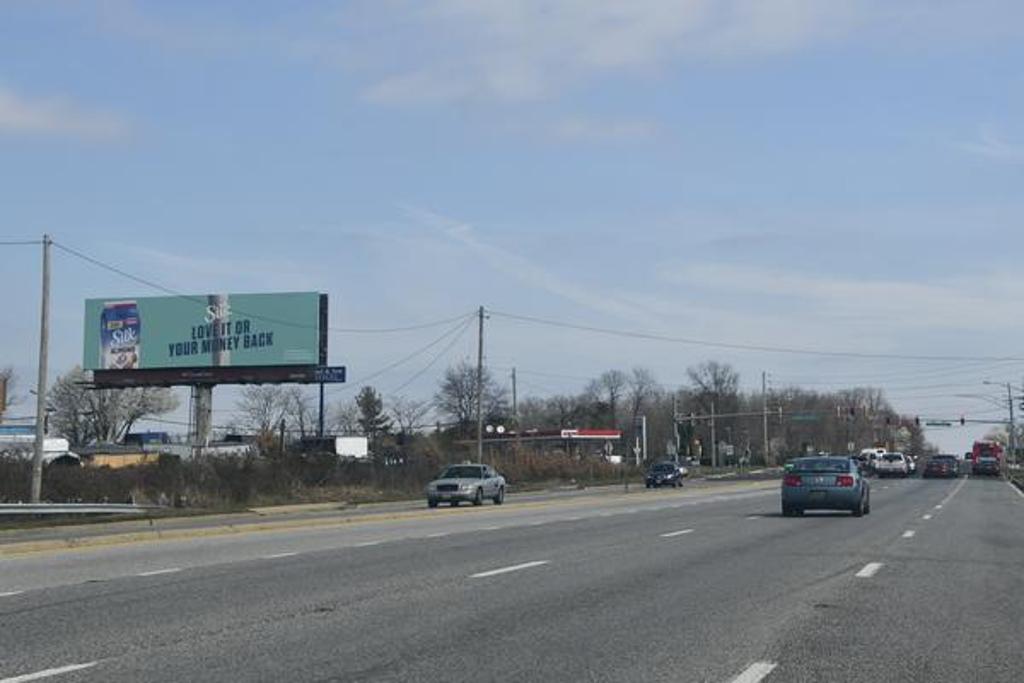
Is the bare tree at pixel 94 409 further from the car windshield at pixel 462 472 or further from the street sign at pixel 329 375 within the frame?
the car windshield at pixel 462 472

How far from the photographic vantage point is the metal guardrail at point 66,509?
33.8m

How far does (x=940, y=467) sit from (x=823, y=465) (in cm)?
6045

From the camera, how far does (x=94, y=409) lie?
448 ft

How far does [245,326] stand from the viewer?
270 feet

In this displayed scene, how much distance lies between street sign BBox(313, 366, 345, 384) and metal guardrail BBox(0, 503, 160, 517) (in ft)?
133

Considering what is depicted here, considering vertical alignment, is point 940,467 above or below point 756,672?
above

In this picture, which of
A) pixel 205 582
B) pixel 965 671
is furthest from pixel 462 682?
pixel 205 582

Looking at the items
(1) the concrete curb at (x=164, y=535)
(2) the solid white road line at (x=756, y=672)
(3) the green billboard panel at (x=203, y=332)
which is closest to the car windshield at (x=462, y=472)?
(1) the concrete curb at (x=164, y=535)

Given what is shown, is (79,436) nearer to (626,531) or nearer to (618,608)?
(626,531)

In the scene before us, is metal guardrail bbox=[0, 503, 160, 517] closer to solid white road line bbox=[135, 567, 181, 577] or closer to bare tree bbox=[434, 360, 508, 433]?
solid white road line bbox=[135, 567, 181, 577]

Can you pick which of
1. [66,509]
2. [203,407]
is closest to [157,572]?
[66,509]

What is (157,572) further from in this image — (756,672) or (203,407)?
(203,407)

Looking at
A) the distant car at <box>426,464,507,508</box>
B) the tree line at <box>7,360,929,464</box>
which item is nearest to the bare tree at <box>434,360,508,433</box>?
the tree line at <box>7,360,929,464</box>

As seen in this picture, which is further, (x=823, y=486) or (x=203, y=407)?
(x=203, y=407)
